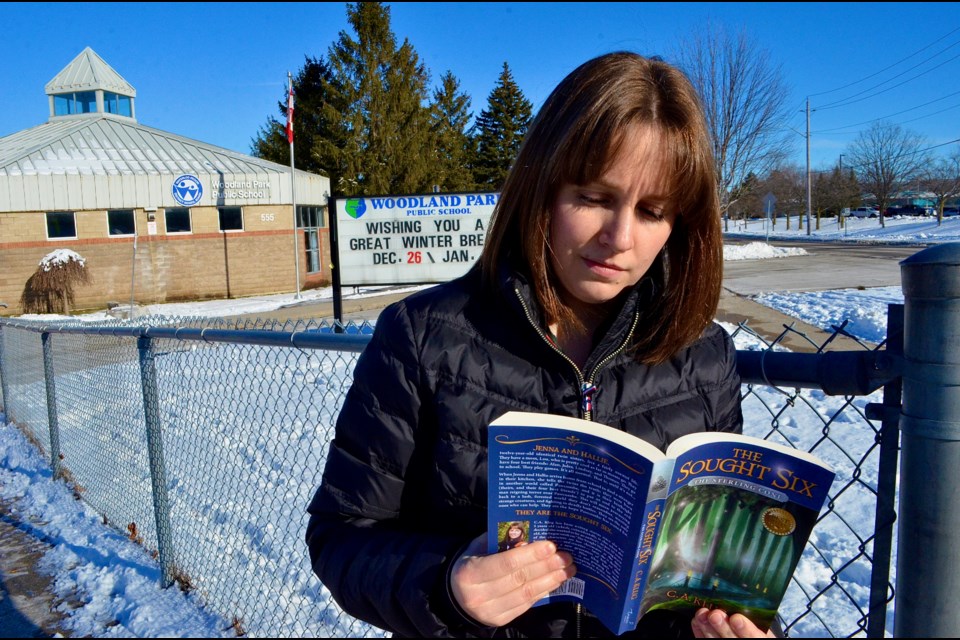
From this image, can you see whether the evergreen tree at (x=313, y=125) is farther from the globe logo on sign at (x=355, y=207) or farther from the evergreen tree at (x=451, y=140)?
the globe logo on sign at (x=355, y=207)

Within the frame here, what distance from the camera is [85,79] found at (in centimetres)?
2670

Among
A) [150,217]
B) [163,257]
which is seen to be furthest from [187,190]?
[163,257]

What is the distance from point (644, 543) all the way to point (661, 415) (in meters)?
0.34

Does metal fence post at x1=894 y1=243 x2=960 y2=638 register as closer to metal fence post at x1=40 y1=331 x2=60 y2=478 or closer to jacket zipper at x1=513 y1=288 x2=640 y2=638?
jacket zipper at x1=513 y1=288 x2=640 y2=638

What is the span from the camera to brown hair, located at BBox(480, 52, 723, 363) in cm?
129

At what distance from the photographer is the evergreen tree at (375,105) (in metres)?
27.4

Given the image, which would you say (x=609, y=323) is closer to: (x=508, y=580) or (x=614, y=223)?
(x=614, y=223)

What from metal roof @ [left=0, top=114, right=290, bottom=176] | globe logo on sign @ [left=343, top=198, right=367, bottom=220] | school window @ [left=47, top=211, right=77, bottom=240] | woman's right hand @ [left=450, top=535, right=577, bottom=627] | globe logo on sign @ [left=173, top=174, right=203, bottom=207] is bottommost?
woman's right hand @ [left=450, top=535, right=577, bottom=627]

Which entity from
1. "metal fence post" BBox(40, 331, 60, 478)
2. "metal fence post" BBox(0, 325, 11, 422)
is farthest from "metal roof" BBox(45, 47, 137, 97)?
"metal fence post" BBox(40, 331, 60, 478)

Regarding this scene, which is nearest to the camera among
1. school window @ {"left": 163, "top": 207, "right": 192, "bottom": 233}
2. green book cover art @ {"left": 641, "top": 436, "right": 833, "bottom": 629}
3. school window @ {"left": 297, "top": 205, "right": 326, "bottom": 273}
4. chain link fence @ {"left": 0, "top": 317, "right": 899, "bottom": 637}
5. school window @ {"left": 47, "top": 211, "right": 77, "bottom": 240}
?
green book cover art @ {"left": 641, "top": 436, "right": 833, "bottom": 629}

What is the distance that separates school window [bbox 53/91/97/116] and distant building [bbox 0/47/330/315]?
3.69 meters

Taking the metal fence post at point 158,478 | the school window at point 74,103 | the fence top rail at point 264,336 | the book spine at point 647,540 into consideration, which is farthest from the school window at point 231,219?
the book spine at point 647,540

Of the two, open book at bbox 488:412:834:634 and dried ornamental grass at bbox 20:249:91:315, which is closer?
open book at bbox 488:412:834:634

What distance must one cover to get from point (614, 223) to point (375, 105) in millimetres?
27998
